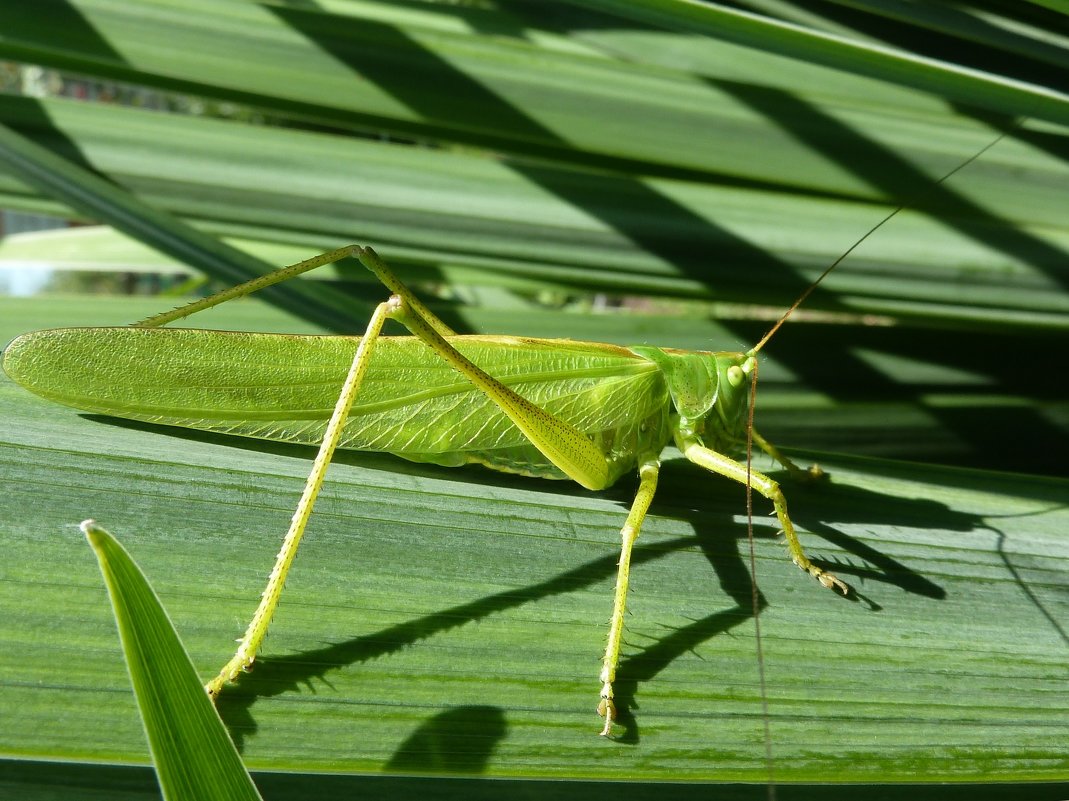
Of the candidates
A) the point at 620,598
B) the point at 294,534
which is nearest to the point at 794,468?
the point at 620,598

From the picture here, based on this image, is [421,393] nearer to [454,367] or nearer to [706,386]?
[454,367]

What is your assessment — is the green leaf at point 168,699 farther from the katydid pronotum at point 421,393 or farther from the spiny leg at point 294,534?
the katydid pronotum at point 421,393

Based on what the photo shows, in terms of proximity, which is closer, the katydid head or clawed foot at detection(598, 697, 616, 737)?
clawed foot at detection(598, 697, 616, 737)

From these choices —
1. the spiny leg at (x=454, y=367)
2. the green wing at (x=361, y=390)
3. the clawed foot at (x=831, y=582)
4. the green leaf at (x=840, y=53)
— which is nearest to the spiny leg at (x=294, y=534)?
the spiny leg at (x=454, y=367)

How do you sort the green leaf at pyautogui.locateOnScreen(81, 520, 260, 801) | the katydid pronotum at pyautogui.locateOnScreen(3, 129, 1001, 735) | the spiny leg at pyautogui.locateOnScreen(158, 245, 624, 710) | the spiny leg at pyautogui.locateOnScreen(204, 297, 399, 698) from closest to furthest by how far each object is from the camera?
the green leaf at pyautogui.locateOnScreen(81, 520, 260, 801)
the spiny leg at pyautogui.locateOnScreen(204, 297, 399, 698)
the spiny leg at pyautogui.locateOnScreen(158, 245, 624, 710)
the katydid pronotum at pyautogui.locateOnScreen(3, 129, 1001, 735)

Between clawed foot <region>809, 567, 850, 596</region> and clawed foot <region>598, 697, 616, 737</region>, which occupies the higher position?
clawed foot <region>809, 567, 850, 596</region>

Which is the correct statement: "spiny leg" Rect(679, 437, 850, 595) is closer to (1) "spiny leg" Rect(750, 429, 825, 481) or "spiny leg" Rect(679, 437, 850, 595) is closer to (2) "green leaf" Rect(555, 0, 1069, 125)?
(1) "spiny leg" Rect(750, 429, 825, 481)

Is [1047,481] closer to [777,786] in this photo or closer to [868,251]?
[868,251]

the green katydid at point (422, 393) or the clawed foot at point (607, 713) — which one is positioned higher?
the green katydid at point (422, 393)

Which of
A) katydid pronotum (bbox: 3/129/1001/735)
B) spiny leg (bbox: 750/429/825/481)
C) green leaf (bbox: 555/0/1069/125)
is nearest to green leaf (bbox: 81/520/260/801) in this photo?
katydid pronotum (bbox: 3/129/1001/735)
